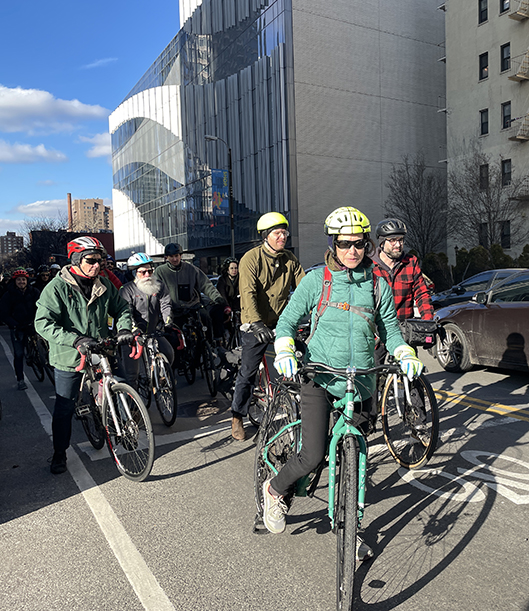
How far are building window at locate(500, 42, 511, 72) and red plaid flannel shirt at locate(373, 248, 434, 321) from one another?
3090cm

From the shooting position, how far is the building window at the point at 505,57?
30.6 meters

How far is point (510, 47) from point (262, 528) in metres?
34.1

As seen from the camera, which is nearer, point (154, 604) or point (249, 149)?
point (154, 604)

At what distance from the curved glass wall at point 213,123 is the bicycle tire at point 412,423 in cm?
3011

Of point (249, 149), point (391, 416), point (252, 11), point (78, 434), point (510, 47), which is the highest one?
point (252, 11)

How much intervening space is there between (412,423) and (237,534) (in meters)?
1.86

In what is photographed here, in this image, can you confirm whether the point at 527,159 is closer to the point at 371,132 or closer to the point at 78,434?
the point at 371,132


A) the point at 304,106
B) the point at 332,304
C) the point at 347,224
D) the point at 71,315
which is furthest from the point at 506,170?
the point at 332,304

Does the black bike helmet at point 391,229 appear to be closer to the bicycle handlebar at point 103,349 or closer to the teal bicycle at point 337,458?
the teal bicycle at point 337,458

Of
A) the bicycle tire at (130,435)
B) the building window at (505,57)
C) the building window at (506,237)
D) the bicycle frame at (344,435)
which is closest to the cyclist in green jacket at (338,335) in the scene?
the bicycle frame at (344,435)

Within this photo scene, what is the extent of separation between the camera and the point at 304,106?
34562 mm

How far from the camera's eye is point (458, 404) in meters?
6.60

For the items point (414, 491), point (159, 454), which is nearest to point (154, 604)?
point (414, 491)

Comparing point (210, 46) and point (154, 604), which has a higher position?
point (210, 46)
